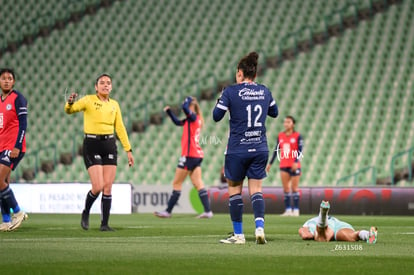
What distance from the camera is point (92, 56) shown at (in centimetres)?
2873

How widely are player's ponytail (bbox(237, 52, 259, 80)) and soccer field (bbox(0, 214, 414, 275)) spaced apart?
1.95 meters

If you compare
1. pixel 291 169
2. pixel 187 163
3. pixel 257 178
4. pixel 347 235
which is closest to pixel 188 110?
pixel 187 163

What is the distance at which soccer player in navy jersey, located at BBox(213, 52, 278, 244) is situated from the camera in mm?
9477

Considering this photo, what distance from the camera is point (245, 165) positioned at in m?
9.56

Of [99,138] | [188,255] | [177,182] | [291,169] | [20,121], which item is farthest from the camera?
[291,169]

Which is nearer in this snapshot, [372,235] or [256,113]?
[372,235]

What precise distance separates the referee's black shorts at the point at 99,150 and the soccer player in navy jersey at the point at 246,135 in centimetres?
279

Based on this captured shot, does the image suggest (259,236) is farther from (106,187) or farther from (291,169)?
(291,169)

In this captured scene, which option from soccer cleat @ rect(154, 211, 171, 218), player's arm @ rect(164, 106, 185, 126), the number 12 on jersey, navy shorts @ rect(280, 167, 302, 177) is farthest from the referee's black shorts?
navy shorts @ rect(280, 167, 302, 177)

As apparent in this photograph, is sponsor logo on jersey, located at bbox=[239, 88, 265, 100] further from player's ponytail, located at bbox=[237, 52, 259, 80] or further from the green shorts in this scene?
the green shorts

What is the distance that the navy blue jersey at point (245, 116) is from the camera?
9477 millimetres

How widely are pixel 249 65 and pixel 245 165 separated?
3.76 feet

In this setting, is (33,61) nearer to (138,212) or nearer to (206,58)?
(206,58)

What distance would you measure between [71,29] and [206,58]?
17.7 feet
